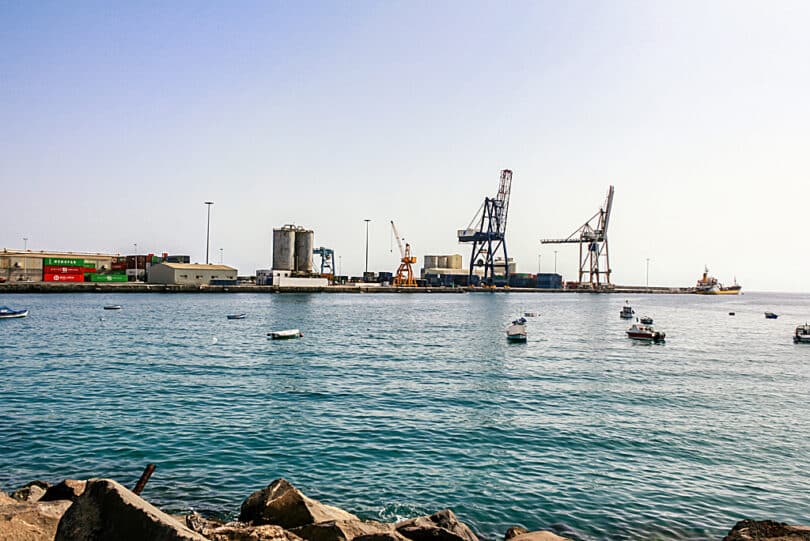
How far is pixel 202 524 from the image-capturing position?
863 cm

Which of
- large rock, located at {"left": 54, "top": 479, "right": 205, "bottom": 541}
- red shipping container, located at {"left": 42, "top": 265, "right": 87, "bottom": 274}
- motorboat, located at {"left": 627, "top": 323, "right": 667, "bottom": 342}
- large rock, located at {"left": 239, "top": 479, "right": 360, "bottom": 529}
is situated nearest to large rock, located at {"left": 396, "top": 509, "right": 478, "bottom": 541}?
large rock, located at {"left": 239, "top": 479, "right": 360, "bottom": 529}

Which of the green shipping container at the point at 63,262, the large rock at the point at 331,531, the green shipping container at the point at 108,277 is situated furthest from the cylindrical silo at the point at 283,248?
the large rock at the point at 331,531

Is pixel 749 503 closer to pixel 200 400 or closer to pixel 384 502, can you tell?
pixel 384 502

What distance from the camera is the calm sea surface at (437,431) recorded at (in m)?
11.6

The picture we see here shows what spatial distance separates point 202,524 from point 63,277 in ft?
384

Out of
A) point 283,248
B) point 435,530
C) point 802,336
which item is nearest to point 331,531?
point 435,530

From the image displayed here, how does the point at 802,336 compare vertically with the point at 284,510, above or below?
below

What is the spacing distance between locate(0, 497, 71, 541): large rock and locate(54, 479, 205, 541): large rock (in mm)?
1051

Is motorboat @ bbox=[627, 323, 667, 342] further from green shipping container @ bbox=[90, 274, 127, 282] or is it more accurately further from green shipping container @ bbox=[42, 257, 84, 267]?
green shipping container @ bbox=[42, 257, 84, 267]

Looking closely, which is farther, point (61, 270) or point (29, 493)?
point (61, 270)

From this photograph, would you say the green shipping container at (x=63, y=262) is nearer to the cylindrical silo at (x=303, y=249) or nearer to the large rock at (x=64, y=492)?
the cylindrical silo at (x=303, y=249)

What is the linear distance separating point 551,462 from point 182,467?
28.3 feet

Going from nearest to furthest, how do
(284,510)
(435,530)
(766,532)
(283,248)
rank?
(766,532)
(435,530)
(284,510)
(283,248)

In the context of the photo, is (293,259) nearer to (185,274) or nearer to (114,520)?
(185,274)
